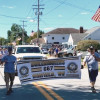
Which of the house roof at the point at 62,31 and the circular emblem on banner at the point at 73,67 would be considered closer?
the circular emblem on banner at the point at 73,67

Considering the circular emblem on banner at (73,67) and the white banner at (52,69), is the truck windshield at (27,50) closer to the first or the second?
the white banner at (52,69)

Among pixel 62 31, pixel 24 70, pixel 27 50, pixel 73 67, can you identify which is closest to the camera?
pixel 24 70

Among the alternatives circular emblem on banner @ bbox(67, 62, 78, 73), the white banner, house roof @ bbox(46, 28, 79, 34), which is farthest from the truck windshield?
house roof @ bbox(46, 28, 79, 34)

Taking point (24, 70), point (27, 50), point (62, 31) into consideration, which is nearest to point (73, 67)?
point (24, 70)

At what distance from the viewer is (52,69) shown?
1087cm

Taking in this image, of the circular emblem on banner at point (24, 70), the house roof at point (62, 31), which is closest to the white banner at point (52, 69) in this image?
the circular emblem on banner at point (24, 70)

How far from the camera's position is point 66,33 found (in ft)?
347

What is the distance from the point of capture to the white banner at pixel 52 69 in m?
10.5

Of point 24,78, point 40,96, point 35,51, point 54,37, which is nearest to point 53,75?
point 24,78

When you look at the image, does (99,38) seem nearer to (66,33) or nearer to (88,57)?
(66,33)

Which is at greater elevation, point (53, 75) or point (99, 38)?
point (99, 38)

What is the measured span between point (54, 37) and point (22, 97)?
9496cm

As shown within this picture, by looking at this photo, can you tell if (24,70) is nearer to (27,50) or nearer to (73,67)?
(73,67)

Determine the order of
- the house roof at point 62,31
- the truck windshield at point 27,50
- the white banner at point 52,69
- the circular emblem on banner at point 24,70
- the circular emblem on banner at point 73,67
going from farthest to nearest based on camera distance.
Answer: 1. the house roof at point 62,31
2. the truck windshield at point 27,50
3. the circular emblem on banner at point 73,67
4. the white banner at point 52,69
5. the circular emblem on banner at point 24,70
